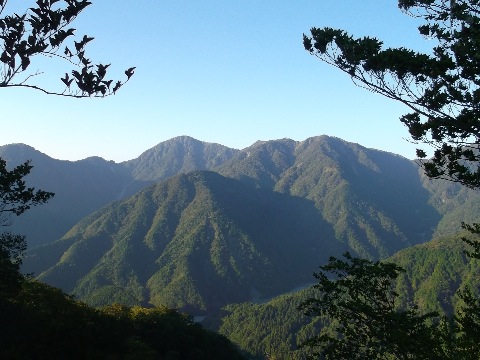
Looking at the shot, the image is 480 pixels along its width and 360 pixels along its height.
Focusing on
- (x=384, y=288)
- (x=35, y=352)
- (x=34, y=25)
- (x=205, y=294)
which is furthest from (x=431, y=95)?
(x=205, y=294)

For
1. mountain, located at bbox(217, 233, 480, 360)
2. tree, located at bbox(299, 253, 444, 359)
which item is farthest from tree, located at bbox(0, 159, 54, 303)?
mountain, located at bbox(217, 233, 480, 360)

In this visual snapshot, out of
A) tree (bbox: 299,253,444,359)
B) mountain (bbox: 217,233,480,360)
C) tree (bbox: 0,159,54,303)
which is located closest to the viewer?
tree (bbox: 299,253,444,359)

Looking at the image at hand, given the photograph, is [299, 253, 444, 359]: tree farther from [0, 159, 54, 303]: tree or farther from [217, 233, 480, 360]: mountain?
[217, 233, 480, 360]: mountain

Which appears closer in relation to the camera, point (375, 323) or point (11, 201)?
point (375, 323)

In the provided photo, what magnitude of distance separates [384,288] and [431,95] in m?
7.48

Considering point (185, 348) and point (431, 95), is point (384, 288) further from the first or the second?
point (185, 348)

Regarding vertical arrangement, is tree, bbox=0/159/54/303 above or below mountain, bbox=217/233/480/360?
above

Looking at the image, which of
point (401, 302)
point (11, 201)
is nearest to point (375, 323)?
point (11, 201)

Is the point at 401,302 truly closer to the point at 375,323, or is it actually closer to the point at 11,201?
the point at 375,323

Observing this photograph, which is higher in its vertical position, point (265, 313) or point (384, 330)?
point (384, 330)

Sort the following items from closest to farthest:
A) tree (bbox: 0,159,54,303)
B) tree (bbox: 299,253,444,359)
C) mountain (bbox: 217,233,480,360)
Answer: tree (bbox: 299,253,444,359)
tree (bbox: 0,159,54,303)
mountain (bbox: 217,233,480,360)

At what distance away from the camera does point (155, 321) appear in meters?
37.1

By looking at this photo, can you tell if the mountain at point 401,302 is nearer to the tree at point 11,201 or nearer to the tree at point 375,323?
the tree at point 11,201

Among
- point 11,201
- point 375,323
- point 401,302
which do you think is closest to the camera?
point 375,323
